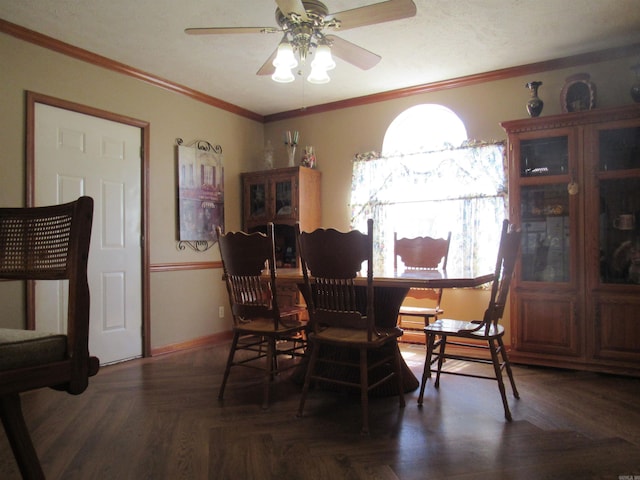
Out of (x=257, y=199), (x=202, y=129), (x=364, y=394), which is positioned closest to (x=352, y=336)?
(x=364, y=394)

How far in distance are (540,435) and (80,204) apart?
2222 millimetres

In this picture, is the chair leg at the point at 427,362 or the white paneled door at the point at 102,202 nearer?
the chair leg at the point at 427,362

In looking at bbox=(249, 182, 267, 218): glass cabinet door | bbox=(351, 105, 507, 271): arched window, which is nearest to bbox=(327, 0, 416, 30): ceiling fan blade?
bbox=(351, 105, 507, 271): arched window

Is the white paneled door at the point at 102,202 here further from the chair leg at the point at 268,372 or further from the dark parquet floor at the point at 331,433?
the chair leg at the point at 268,372

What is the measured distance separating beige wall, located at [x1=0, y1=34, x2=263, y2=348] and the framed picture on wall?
0.29 feet

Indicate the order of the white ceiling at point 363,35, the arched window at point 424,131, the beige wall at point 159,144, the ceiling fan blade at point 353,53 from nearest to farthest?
the ceiling fan blade at point 353,53, the white ceiling at point 363,35, the beige wall at point 159,144, the arched window at point 424,131

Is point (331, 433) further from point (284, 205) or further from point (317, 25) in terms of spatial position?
point (284, 205)

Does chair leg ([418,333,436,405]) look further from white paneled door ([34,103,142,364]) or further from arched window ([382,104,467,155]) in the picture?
white paneled door ([34,103,142,364])

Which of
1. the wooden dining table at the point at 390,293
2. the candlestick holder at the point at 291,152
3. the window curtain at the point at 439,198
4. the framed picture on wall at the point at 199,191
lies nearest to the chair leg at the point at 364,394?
the wooden dining table at the point at 390,293

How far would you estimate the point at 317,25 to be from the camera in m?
2.40

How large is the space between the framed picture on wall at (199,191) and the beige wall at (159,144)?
0.29ft

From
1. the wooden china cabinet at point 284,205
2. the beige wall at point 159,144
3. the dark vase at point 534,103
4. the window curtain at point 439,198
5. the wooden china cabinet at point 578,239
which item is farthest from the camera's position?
the wooden china cabinet at point 284,205

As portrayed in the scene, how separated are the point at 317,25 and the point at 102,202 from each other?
89.8 inches

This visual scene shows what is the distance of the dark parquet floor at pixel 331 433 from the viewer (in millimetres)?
1823
